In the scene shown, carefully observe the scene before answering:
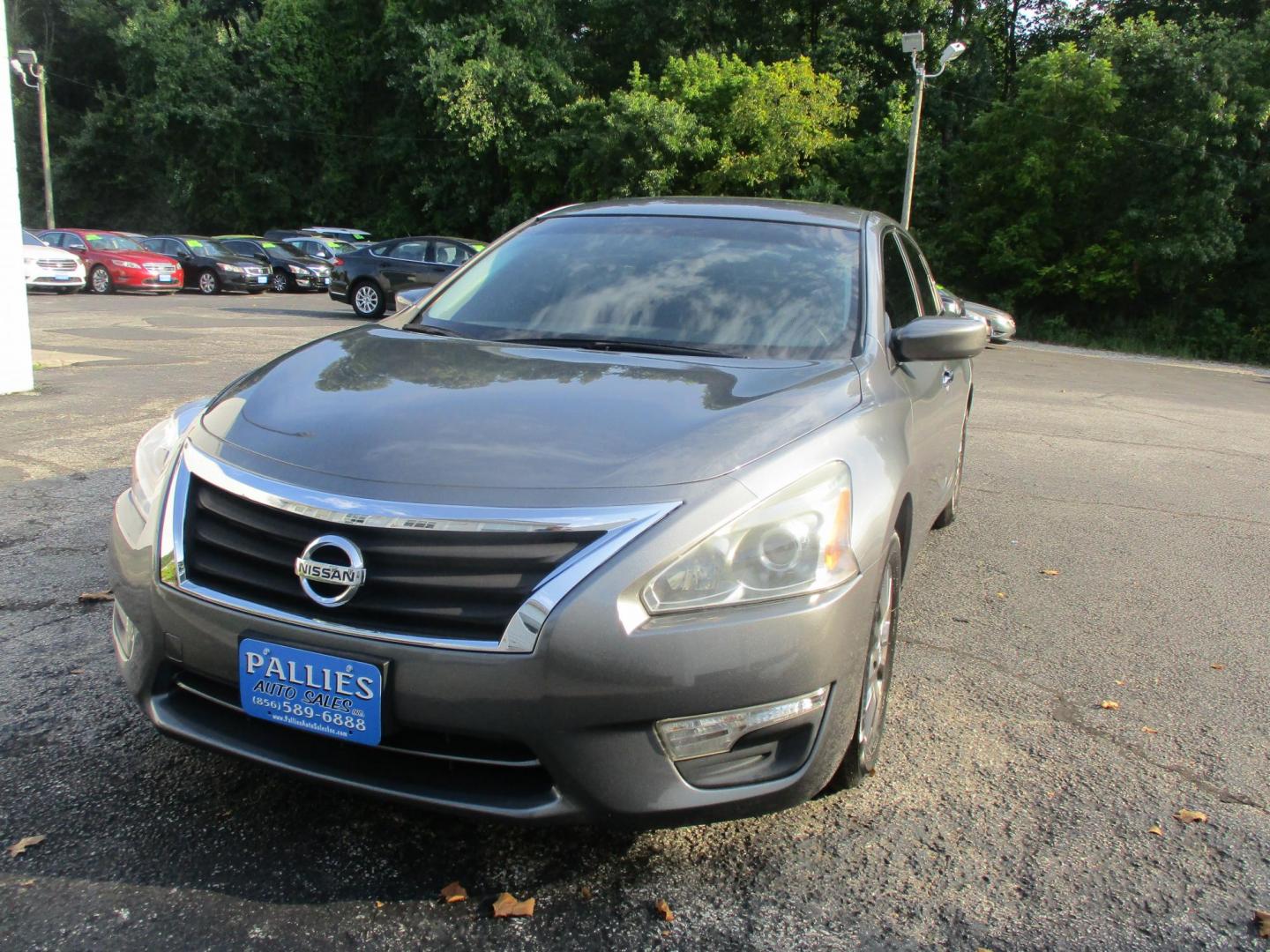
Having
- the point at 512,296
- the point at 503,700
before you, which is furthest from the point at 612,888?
the point at 512,296

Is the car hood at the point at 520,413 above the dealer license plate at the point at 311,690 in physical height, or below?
above

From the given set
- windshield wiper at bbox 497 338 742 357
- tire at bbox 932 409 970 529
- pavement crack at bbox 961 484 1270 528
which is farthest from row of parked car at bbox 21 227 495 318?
windshield wiper at bbox 497 338 742 357

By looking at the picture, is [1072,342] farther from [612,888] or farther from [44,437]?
[612,888]

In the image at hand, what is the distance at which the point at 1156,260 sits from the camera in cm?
2284

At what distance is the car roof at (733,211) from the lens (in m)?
3.91

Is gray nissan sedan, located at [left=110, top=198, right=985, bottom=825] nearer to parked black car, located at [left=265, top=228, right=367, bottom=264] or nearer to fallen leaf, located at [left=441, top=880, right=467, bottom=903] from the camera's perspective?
fallen leaf, located at [left=441, top=880, right=467, bottom=903]

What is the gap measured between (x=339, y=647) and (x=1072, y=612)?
3.33 metres

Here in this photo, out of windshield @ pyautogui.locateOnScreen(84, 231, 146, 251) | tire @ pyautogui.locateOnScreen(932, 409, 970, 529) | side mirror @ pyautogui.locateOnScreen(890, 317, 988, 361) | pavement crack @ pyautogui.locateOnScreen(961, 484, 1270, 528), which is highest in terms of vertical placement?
side mirror @ pyautogui.locateOnScreen(890, 317, 988, 361)

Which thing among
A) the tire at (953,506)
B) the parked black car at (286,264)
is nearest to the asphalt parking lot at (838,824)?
the tire at (953,506)

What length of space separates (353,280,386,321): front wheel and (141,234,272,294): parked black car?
801 cm

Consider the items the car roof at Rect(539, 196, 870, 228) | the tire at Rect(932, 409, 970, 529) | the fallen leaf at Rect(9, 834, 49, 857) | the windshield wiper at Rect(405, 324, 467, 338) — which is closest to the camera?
the fallen leaf at Rect(9, 834, 49, 857)

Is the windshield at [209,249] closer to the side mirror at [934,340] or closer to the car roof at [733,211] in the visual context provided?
the car roof at [733,211]

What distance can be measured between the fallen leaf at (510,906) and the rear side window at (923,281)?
10.6ft

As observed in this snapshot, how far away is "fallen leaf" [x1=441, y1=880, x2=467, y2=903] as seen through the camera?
2244 mm
